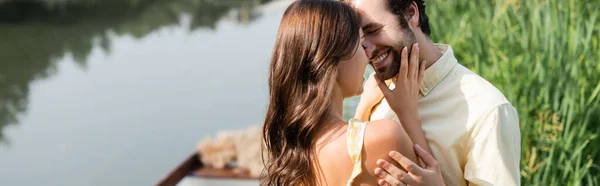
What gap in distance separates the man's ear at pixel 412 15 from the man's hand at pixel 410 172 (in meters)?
0.34

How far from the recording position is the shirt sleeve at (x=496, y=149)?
1.50m

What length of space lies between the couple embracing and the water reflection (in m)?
7.25

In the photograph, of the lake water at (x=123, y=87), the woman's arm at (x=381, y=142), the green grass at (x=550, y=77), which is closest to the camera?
the woman's arm at (x=381, y=142)

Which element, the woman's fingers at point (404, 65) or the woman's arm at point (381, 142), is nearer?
the woman's arm at point (381, 142)

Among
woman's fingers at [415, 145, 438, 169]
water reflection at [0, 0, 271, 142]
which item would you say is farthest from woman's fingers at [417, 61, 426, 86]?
water reflection at [0, 0, 271, 142]

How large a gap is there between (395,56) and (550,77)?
1.30 m

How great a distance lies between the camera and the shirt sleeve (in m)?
1.50

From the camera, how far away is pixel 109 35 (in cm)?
1250

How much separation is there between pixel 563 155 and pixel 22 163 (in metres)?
5.73

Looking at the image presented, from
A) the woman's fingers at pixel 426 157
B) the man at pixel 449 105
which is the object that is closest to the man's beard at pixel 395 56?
the man at pixel 449 105

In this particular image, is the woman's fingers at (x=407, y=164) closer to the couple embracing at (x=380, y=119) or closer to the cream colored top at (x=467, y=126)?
the couple embracing at (x=380, y=119)

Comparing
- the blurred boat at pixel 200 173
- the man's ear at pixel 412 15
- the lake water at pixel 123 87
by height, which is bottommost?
the man's ear at pixel 412 15

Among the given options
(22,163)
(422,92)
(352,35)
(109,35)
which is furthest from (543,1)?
(109,35)

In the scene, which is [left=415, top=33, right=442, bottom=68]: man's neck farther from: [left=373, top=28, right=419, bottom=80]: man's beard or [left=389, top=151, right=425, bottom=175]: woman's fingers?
[left=389, top=151, right=425, bottom=175]: woman's fingers
